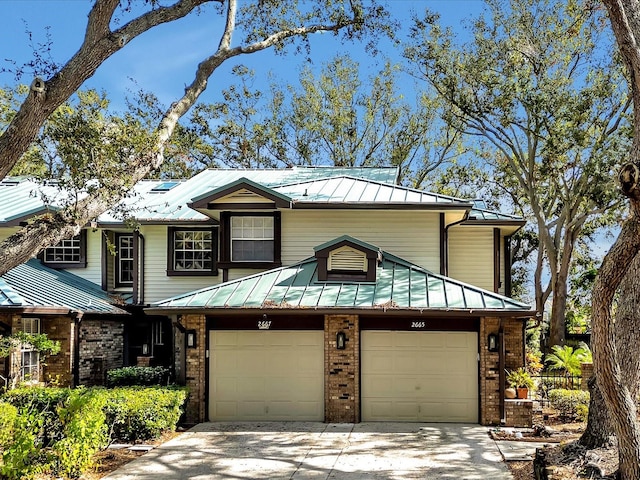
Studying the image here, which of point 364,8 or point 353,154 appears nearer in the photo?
point 364,8

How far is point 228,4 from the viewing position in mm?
16359

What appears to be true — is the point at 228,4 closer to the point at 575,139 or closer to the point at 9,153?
the point at 9,153

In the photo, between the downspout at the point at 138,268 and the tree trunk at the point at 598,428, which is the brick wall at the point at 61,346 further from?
the tree trunk at the point at 598,428

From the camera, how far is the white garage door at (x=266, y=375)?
48.1 ft

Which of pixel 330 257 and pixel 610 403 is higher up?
pixel 330 257

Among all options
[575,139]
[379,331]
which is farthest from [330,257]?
[575,139]

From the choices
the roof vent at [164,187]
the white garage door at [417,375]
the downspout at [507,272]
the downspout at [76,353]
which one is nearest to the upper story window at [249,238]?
the downspout at [76,353]

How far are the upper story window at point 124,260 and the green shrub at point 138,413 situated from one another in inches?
257

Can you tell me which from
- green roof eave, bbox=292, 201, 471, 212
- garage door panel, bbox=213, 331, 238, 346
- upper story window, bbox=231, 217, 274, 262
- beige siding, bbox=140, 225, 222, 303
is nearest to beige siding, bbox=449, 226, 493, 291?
green roof eave, bbox=292, 201, 471, 212

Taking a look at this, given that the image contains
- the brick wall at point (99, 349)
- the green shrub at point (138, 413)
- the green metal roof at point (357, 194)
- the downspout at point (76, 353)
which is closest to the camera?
the green shrub at point (138, 413)

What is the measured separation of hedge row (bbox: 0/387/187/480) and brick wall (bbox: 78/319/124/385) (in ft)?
10.7

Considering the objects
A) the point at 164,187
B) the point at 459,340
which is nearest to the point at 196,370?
the point at 459,340

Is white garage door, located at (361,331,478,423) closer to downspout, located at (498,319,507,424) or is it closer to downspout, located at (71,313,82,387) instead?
downspout, located at (498,319,507,424)

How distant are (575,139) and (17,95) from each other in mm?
21480
